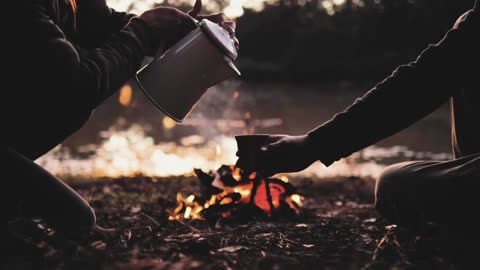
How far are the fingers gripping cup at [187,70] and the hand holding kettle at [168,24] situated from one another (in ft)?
0.21

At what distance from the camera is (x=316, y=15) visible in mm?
32500

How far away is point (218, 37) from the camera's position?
2.17m

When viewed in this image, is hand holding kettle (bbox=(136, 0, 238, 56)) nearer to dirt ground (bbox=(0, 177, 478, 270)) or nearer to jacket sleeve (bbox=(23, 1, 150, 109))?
jacket sleeve (bbox=(23, 1, 150, 109))

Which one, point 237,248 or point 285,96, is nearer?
point 237,248

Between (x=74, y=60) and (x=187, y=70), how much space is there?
1.80 ft

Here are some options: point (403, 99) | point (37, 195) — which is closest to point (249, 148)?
point (403, 99)

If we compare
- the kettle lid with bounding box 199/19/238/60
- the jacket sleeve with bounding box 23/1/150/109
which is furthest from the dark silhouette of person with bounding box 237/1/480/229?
the jacket sleeve with bounding box 23/1/150/109

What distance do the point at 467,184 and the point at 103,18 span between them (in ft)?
6.04

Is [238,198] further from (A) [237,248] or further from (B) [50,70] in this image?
(B) [50,70]

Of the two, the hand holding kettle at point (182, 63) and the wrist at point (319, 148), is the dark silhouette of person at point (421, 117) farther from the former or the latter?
the hand holding kettle at point (182, 63)

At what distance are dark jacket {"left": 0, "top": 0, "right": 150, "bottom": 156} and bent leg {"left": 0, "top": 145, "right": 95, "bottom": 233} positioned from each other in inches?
6.9

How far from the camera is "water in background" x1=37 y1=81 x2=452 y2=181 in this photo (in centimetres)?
623

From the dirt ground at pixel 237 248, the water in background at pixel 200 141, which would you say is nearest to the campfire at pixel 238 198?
the dirt ground at pixel 237 248

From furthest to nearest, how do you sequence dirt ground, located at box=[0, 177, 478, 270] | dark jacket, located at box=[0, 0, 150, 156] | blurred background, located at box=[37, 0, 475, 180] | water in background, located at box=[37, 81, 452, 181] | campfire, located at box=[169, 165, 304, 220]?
blurred background, located at box=[37, 0, 475, 180] → water in background, located at box=[37, 81, 452, 181] → campfire, located at box=[169, 165, 304, 220] → dark jacket, located at box=[0, 0, 150, 156] → dirt ground, located at box=[0, 177, 478, 270]
